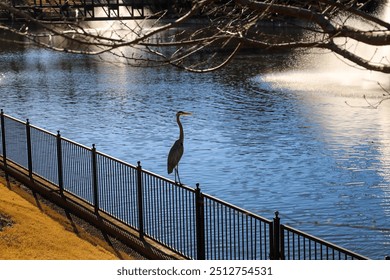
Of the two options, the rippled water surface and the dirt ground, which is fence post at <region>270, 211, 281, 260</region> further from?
the rippled water surface

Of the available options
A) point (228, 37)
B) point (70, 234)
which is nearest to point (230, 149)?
→ point (70, 234)

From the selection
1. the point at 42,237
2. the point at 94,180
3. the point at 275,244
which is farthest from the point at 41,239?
the point at 275,244

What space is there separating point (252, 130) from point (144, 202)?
12.1m

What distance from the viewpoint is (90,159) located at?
15.6m

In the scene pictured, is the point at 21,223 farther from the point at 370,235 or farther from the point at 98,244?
the point at 370,235

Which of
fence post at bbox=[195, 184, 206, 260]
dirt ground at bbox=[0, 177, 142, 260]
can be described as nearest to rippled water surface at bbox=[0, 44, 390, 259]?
fence post at bbox=[195, 184, 206, 260]

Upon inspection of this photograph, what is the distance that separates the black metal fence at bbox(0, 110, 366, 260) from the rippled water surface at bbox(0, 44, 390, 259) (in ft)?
8.20

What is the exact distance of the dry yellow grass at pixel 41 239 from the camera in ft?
39.5

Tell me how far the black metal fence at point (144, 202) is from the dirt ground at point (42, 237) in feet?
2.22

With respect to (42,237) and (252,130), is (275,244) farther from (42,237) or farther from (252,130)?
(252,130)

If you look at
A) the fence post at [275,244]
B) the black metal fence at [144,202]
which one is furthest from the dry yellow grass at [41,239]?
the fence post at [275,244]

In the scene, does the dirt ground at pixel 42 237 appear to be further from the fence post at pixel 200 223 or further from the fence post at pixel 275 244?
the fence post at pixel 275 244

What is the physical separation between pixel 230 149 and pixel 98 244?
37.4 feet

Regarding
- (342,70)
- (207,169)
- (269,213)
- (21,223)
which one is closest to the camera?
(21,223)
